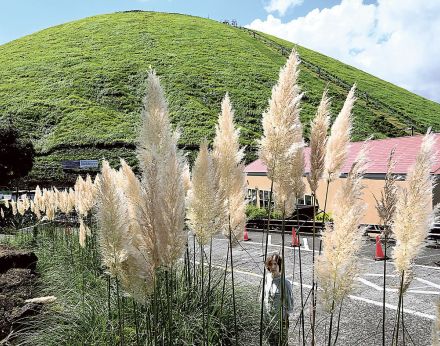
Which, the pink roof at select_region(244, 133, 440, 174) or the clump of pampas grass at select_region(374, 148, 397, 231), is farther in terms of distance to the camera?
the pink roof at select_region(244, 133, 440, 174)

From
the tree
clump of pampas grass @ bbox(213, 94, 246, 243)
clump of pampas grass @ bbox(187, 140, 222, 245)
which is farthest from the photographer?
the tree

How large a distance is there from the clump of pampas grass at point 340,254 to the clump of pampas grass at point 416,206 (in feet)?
0.71

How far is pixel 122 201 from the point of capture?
2879mm

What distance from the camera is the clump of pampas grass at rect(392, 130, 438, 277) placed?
2529 millimetres

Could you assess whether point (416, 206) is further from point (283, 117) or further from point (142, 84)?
point (142, 84)

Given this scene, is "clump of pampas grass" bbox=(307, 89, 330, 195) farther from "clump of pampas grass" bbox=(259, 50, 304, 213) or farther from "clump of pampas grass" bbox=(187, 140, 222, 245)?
"clump of pampas grass" bbox=(187, 140, 222, 245)

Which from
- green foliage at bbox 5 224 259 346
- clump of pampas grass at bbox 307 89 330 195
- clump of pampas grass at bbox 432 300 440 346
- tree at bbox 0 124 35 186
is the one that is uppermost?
tree at bbox 0 124 35 186

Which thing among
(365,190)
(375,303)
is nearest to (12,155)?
(365,190)

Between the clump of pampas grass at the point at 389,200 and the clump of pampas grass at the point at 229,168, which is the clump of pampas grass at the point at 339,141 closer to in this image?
the clump of pampas grass at the point at 389,200

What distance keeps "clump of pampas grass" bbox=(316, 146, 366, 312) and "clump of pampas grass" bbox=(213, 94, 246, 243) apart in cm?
109

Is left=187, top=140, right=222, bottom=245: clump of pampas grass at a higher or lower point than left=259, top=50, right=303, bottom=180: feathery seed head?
lower

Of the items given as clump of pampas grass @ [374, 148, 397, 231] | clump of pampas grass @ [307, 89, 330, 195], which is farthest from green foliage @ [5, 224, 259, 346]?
clump of pampas grass @ [374, 148, 397, 231]

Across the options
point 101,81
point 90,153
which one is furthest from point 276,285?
point 101,81

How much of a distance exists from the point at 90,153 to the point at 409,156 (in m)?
29.4
